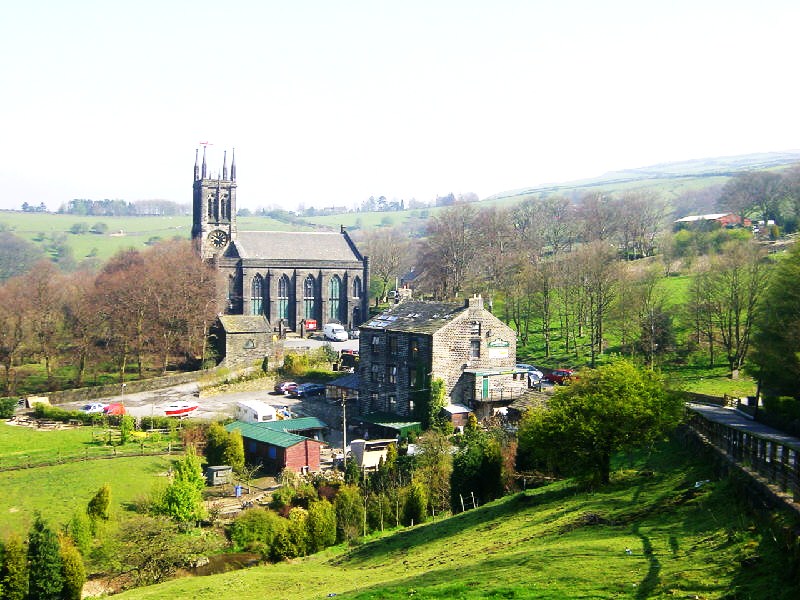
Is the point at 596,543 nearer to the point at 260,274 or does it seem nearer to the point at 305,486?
the point at 305,486

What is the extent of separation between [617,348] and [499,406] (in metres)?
16.2

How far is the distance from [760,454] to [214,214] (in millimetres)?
78079

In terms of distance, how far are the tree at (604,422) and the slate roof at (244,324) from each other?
45908mm

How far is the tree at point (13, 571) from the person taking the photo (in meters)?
25.9

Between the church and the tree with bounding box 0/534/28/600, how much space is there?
6065 centimetres

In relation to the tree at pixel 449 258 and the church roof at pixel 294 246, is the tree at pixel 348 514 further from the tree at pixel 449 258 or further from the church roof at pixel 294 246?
the church roof at pixel 294 246

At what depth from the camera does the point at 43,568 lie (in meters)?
26.4

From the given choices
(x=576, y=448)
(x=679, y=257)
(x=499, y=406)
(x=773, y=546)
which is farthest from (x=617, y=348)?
(x=773, y=546)

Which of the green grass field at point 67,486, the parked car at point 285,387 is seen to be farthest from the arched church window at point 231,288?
the green grass field at point 67,486

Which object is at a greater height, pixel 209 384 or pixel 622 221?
pixel 622 221

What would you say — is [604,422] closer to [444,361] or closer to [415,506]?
[415,506]

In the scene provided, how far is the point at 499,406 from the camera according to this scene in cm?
5272

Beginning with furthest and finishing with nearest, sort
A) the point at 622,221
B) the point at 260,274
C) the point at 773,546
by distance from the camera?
1. the point at 622,221
2. the point at 260,274
3. the point at 773,546

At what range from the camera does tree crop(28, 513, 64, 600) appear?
26.3 m
